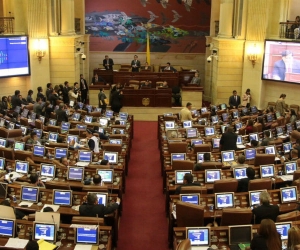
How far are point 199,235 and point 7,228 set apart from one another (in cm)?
305

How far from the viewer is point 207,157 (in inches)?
439

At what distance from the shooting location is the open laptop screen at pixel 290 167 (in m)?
10.8

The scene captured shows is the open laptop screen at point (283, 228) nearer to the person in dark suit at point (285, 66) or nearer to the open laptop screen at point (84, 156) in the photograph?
the open laptop screen at point (84, 156)

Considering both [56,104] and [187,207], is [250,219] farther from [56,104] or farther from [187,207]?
[56,104]

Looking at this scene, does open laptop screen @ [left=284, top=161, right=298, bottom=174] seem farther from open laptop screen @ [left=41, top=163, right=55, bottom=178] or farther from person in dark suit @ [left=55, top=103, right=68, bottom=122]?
person in dark suit @ [left=55, top=103, right=68, bottom=122]

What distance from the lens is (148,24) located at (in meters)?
26.4

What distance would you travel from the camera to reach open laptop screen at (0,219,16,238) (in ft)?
24.6

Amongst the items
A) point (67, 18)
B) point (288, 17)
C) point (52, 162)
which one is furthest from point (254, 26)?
point (52, 162)

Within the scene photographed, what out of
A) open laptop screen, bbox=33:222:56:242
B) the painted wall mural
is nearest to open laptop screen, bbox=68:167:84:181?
open laptop screen, bbox=33:222:56:242

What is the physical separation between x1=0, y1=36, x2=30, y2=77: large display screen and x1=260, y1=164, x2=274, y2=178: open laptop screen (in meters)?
11.6

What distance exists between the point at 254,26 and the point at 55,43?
834 cm

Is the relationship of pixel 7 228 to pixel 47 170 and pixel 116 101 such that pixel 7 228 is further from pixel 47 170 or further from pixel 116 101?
pixel 116 101

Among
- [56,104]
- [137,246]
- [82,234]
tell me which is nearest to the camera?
[82,234]

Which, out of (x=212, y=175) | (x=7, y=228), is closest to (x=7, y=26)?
(x=212, y=175)
